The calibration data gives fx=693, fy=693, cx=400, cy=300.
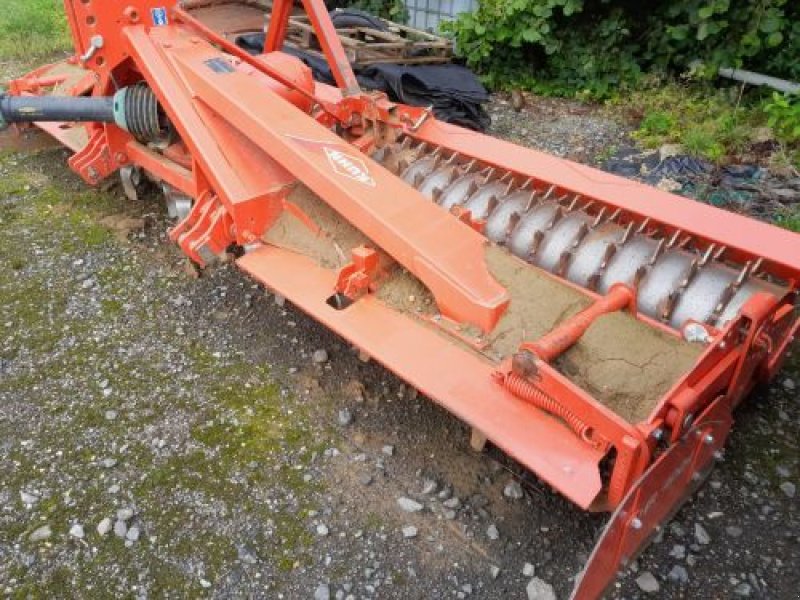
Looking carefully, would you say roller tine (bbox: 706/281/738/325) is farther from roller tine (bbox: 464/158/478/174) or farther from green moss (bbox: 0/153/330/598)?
green moss (bbox: 0/153/330/598)

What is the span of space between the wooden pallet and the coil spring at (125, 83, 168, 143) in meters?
2.15

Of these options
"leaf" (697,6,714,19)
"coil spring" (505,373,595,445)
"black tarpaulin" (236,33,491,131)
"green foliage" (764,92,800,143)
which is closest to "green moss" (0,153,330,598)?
"coil spring" (505,373,595,445)

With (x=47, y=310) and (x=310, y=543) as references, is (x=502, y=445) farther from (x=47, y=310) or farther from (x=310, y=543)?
(x=47, y=310)

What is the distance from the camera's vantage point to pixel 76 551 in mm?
2312

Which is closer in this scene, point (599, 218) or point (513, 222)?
point (599, 218)

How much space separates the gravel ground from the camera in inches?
88.4

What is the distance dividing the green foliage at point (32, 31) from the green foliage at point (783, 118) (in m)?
6.49

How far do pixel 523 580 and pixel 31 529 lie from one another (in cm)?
167

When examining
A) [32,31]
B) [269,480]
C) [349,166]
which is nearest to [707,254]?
[349,166]

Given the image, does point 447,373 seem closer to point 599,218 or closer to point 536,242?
point 536,242

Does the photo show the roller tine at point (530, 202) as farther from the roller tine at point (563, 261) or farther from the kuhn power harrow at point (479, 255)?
the roller tine at point (563, 261)

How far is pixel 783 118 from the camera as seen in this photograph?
471 cm

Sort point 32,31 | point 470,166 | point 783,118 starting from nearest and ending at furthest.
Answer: point 470,166 < point 783,118 < point 32,31

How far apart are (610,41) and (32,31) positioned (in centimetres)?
586
